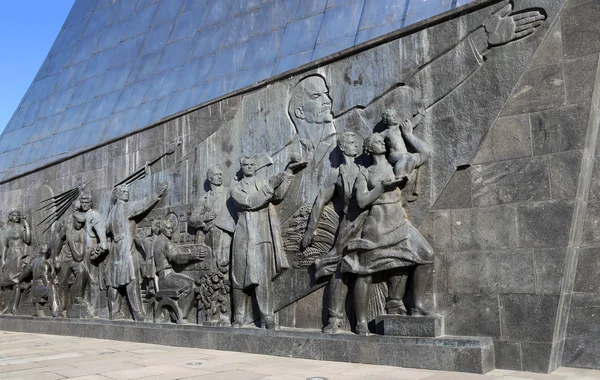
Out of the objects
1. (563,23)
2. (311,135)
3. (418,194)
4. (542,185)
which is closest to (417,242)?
(418,194)

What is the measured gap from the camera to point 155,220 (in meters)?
10.1

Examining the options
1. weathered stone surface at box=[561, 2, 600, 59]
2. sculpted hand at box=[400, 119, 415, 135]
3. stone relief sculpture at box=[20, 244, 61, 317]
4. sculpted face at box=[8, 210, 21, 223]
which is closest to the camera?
weathered stone surface at box=[561, 2, 600, 59]

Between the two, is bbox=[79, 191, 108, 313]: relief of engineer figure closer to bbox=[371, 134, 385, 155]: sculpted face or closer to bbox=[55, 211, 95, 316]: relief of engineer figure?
bbox=[55, 211, 95, 316]: relief of engineer figure

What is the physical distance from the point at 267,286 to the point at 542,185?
397 cm

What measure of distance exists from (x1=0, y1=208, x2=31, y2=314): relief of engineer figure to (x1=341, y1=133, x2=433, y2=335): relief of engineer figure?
894 centimetres

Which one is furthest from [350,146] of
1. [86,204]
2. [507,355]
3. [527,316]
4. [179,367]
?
[86,204]

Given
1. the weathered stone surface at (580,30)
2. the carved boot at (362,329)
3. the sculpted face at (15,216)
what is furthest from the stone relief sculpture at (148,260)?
the weathered stone surface at (580,30)

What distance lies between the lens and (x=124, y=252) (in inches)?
412

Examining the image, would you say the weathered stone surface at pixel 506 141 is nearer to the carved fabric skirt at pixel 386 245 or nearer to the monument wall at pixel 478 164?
the monument wall at pixel 478 164

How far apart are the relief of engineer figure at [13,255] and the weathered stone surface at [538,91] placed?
1099 cm

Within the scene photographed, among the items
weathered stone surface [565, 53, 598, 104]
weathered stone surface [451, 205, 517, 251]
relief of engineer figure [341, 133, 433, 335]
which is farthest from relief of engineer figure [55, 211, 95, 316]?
weathered stone surface [565, 53, 598, 104]

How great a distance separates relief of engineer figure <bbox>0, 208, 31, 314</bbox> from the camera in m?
13.1

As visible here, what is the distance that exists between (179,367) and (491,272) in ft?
12.6

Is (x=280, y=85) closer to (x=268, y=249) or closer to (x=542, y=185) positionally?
(x=268, y=249)
